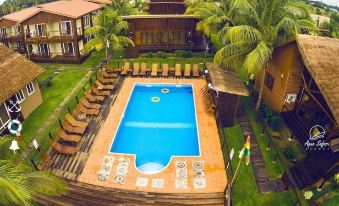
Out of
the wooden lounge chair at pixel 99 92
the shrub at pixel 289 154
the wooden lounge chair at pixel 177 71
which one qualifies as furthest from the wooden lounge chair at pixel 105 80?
the shrub at pixel 289 154

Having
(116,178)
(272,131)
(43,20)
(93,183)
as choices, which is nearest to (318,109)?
(272,131)

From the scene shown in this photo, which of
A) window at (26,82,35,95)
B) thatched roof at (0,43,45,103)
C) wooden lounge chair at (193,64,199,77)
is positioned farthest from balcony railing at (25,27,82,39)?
wooden lounge chair at (193,64,199,77)

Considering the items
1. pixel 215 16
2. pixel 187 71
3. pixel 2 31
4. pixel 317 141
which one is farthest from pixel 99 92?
pixel 2 31

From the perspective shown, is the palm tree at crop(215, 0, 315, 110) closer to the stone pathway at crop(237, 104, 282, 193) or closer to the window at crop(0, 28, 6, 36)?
the stone pathway at crop(237, 104, 282, 193)

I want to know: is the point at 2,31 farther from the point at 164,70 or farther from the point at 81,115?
the point at 164,70

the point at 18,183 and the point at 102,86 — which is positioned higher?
the point at 18,183

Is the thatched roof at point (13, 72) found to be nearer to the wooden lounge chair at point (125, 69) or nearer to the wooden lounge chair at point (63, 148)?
the wooden lounge chair at point (63, 148)
